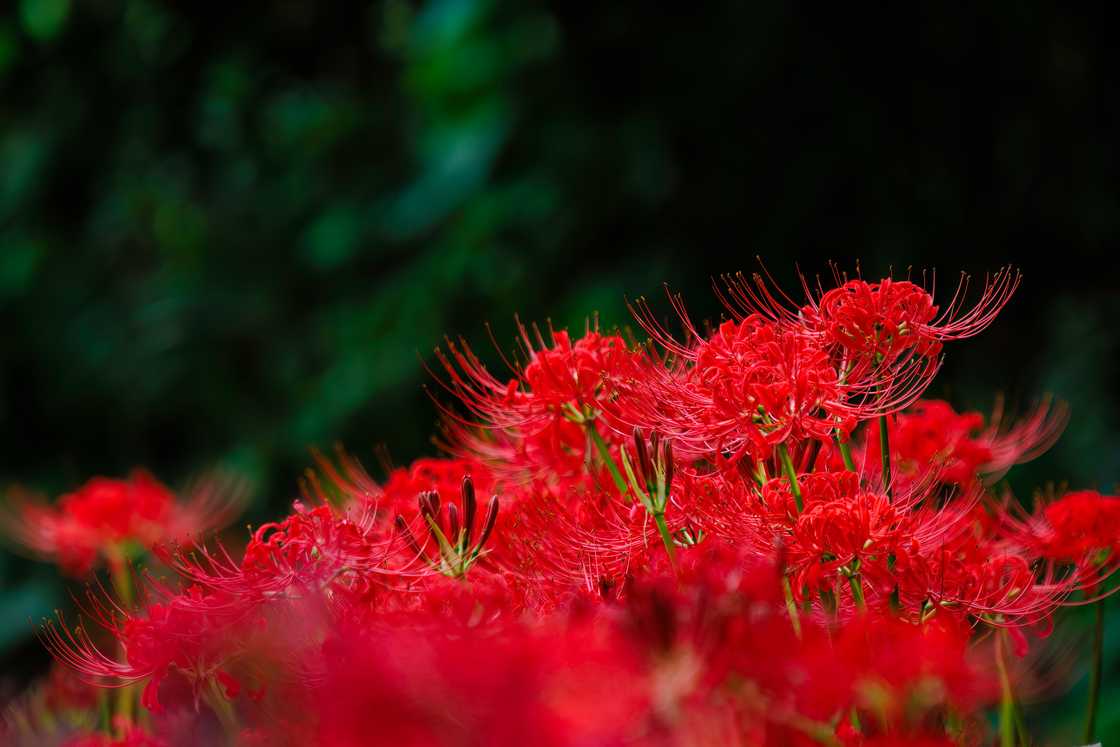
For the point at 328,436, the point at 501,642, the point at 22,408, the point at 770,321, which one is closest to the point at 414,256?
the point at 328,436

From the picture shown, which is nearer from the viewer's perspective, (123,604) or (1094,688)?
(1094,688)

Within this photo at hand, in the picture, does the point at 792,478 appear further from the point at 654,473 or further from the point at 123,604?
the point at 123,604

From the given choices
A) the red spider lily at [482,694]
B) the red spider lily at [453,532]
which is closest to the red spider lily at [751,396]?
the red spider lily at [453,532]

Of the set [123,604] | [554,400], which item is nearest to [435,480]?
[554,400]

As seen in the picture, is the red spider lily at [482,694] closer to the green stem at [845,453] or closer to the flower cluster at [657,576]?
the flower cluster at [657,576]

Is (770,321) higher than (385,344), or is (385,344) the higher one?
(770,321)

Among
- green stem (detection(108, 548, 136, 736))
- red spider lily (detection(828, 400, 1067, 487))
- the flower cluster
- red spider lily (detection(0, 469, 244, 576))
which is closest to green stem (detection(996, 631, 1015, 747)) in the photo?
the flower cluster

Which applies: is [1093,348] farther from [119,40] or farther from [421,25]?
[119,40]

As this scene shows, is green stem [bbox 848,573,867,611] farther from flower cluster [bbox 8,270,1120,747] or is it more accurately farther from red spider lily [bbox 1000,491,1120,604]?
red spider lily [bbox 1000,491,1120,604]
